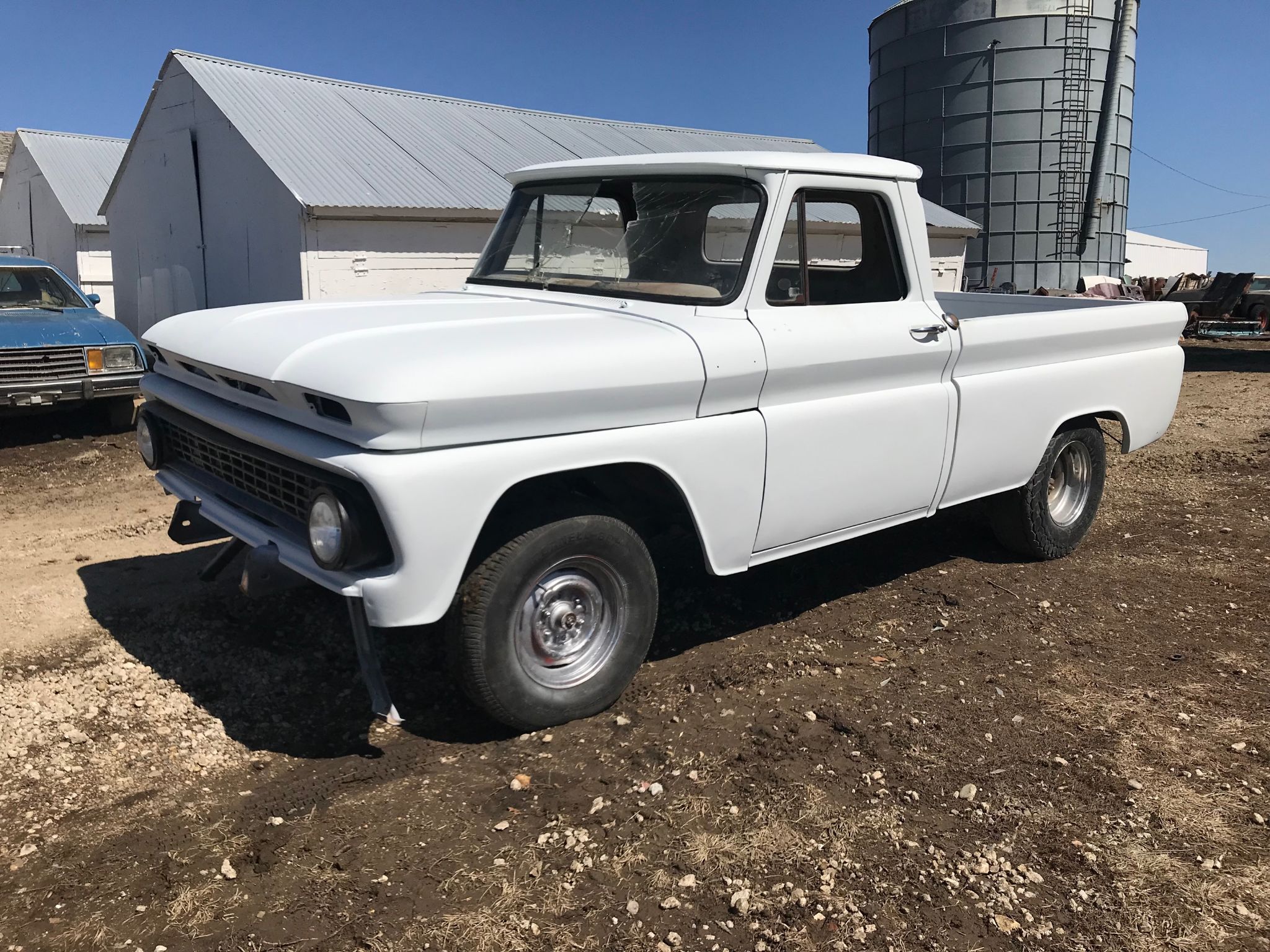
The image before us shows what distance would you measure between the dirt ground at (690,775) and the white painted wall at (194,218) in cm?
844

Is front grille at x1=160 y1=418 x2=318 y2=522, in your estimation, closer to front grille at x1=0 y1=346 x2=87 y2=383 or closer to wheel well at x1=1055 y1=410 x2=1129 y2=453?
wheel well at x1=1055 y1=410 x2=1129 y2=453

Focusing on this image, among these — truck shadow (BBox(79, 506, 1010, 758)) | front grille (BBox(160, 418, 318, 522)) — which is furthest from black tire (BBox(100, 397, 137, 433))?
front grille (BBox(160, 418, 318, 522))

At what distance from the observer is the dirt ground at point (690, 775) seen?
2676mm

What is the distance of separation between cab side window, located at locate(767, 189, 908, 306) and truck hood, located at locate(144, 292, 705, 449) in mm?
668

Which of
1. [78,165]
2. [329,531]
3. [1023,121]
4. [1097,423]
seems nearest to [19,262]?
[329,531]

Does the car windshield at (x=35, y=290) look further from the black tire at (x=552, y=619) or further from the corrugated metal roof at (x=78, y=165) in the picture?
the corrugated metal roof at (x=78, y=165)

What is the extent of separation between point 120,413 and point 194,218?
647cm

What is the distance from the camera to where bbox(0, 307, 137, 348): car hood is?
859 centimetres

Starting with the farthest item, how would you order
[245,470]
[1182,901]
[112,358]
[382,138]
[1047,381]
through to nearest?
[382,138]
[112,358]
[1047,381]
[245,470]
[1182,901]

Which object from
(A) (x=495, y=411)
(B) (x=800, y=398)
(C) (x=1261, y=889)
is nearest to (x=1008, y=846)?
(C) (x=1261, y=889)

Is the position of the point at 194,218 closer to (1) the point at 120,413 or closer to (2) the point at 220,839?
(1) the point at 120,413

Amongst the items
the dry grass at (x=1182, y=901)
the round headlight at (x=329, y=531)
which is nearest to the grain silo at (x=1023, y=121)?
the dry grass at (x=1182, y=901)

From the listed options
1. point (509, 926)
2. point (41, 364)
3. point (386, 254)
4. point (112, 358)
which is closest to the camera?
point (509, 926)

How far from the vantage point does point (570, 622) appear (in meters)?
3.59
